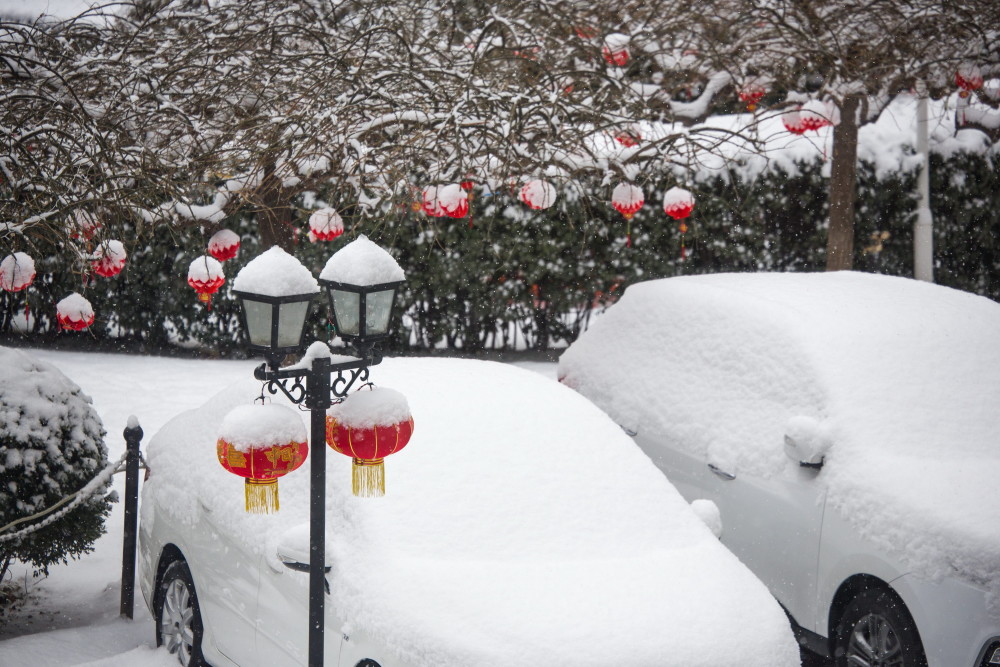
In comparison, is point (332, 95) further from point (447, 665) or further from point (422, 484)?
point (447, 665)

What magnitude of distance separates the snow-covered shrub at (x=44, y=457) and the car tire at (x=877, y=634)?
3.80 m

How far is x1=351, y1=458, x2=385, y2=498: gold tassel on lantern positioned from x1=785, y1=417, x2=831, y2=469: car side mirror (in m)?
2.10

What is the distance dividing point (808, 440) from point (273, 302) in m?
2.61

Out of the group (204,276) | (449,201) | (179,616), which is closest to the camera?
(179,616)

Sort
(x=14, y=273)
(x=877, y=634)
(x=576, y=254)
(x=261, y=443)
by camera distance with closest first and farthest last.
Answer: (x=261, y=443)
(x=877, y=634)
(x=14, y=273)
(x=576, y=254)

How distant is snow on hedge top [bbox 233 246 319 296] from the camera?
3.32m

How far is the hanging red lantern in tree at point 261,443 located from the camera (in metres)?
3.31

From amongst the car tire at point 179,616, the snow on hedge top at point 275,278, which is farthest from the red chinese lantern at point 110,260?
the snow on hedge top at point 275,278

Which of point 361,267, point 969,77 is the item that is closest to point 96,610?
point 361,267

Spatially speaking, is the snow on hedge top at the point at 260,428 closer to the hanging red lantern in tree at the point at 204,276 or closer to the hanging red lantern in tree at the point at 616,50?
the hanging red lantern in tree at the point at 204,276

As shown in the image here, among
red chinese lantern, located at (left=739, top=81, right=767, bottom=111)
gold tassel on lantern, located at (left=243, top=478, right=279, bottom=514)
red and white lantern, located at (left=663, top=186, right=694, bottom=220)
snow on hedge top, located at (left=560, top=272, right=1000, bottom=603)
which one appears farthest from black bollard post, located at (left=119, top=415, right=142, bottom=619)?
red chinese lantern, located at (left=739, top=81, right=767, bottom=111)

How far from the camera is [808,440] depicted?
4543 millimetres

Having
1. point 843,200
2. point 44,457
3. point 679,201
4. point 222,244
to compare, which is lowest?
point 44,457

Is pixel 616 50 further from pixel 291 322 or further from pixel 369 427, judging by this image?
pixel 369 427
